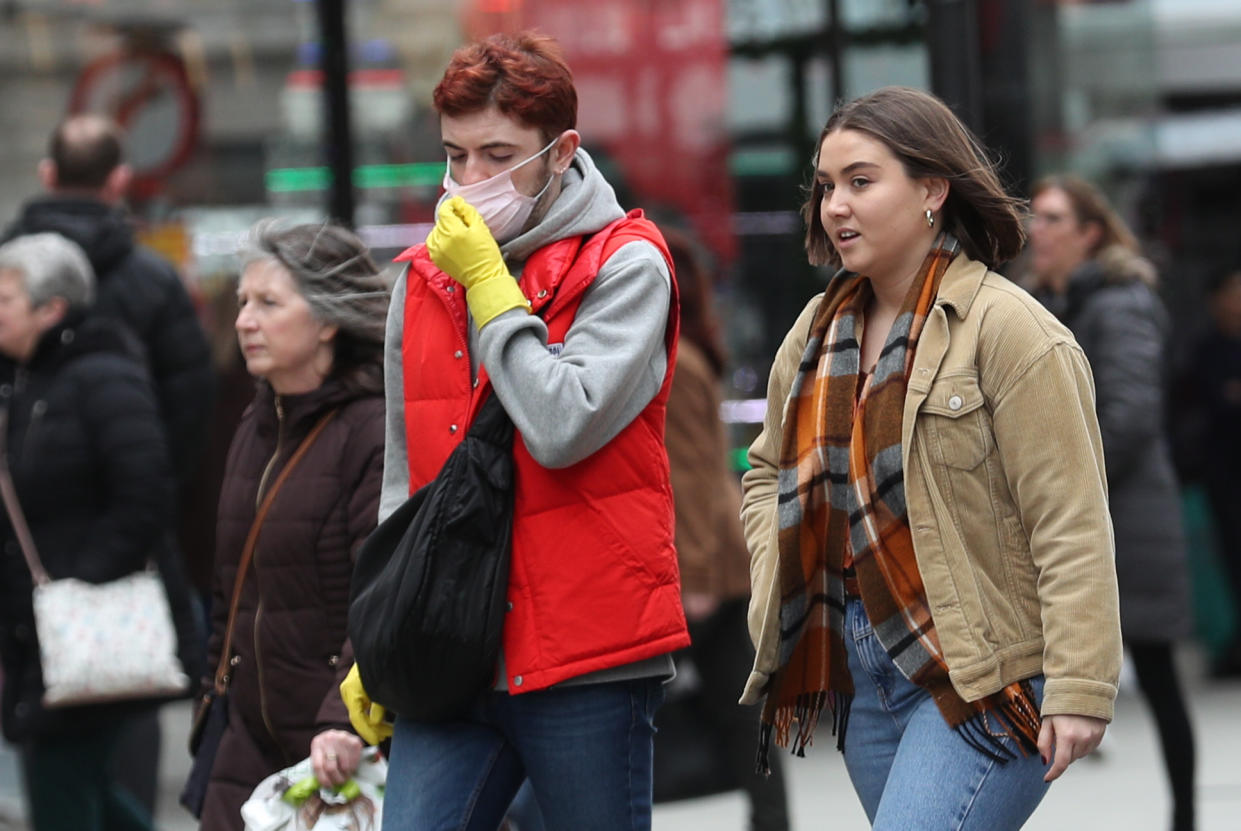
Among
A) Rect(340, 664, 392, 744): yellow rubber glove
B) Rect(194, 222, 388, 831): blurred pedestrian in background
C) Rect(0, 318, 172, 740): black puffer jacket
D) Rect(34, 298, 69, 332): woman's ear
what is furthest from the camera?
Rect(34, 298, 69, 332): woman's ear

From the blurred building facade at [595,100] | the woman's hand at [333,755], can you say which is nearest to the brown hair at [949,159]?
the woman's hand at [333,755]

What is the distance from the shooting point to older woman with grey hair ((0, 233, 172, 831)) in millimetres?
4766

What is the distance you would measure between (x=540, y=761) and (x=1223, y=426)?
21.3 feet

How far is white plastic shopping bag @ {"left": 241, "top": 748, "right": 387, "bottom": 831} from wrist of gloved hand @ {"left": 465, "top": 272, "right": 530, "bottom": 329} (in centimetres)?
91

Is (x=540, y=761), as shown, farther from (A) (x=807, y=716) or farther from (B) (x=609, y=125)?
(B) (x=609, y=125)

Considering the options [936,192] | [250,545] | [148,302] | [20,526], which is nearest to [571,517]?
[936,192]

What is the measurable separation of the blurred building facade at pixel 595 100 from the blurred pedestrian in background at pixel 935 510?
372 cm

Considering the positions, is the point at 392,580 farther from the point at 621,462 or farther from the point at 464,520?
the point at 621,462

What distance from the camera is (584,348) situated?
2902 millimetres

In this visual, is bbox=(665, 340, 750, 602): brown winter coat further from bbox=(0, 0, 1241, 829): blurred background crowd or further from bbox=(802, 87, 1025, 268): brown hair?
bbox=(802, 87, 1025, 268): brown hair

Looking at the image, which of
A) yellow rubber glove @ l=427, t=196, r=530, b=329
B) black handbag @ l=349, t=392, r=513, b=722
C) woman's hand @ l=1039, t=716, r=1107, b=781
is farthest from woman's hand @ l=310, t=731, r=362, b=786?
woman's hand @ l=1039, t=716, r=1107, b=781

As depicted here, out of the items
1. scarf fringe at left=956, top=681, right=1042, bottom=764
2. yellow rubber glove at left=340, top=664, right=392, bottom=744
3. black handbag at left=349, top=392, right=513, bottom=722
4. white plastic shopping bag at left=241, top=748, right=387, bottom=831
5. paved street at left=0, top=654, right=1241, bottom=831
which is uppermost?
black handbag at left=349, top=392, right=513, bottom=722

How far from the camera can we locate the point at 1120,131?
8617mm

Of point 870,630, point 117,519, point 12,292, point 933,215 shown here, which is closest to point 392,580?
point 870,630
